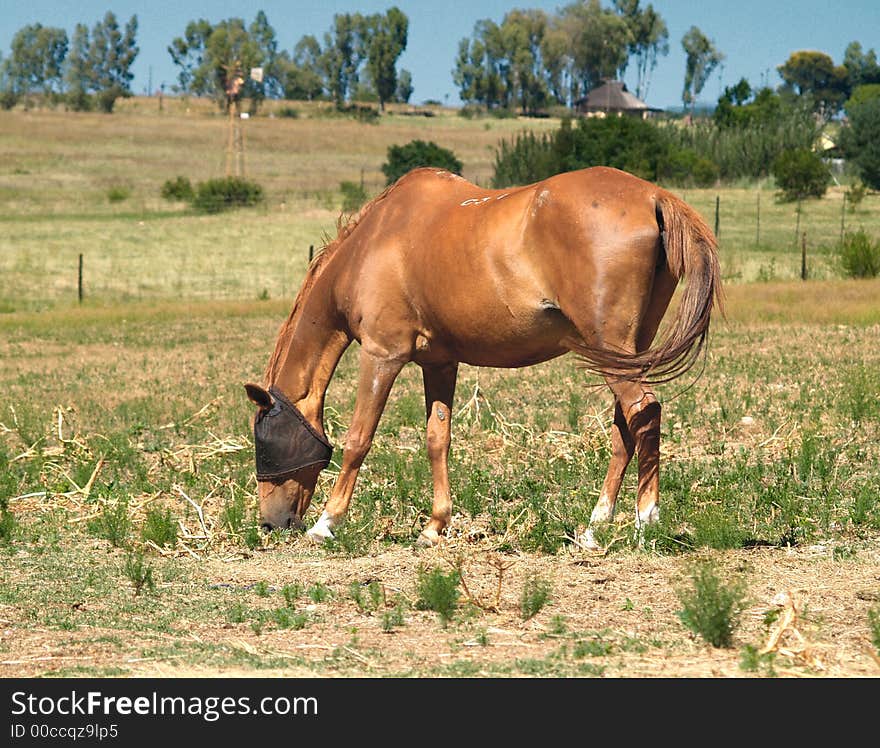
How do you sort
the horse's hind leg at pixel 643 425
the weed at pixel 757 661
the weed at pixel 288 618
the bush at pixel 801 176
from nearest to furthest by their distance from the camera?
the weed at pixel 757 661, the weed at pixel 288 618, the horse's hind leg at pixel 643 425, the bush at pixel 801 176

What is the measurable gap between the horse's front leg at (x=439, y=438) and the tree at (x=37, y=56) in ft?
541

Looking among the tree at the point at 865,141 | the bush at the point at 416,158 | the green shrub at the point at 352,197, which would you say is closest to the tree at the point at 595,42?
the tree at the point at 865,141

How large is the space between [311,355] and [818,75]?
556ft

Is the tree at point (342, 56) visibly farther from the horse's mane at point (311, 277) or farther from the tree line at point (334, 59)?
the horse's mane at point (311, 277)

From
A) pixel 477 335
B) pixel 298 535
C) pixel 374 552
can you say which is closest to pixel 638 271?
pixel 477 335

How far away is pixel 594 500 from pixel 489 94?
14166 cm

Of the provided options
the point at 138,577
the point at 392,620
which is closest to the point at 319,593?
the point at 392,620

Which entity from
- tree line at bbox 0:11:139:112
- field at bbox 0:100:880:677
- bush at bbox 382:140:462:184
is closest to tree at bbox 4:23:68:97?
tree line at bbox 0:11:139:112

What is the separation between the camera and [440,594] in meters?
5.96

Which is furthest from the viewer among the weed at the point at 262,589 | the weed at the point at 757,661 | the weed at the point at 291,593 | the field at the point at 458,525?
the weed at the point at 262,589

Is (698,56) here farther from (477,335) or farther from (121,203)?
(477,335)

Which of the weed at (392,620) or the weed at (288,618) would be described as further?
the weed at (288,618)

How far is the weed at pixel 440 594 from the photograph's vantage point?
596 centimetres

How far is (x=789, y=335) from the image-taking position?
17125mm
